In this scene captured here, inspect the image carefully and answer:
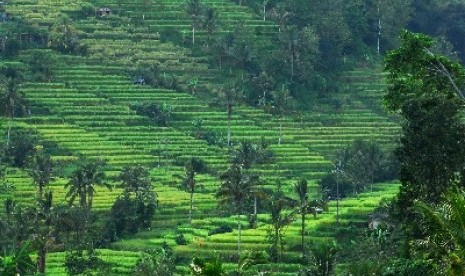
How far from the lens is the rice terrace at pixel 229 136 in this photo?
50.8 metres

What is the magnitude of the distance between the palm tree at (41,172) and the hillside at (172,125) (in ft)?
4.30

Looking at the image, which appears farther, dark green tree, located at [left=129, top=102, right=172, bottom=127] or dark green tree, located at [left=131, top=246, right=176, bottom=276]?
dark green tree, located at [left=129, top=102, right=172, bottom=127]

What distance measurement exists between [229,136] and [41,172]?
24.3 m

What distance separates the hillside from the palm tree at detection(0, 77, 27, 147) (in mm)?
1265

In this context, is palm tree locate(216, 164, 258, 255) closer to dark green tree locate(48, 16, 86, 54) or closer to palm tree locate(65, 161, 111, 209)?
palm tree locate(65, 161, 111, 209)

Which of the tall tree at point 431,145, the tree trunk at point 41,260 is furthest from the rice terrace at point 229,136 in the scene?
the tree trunk at point 41,260

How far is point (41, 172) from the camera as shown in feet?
287

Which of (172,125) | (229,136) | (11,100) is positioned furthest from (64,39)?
(229,136)

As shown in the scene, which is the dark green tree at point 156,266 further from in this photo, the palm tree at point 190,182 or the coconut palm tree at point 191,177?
the coconut palm tree at point 191,177

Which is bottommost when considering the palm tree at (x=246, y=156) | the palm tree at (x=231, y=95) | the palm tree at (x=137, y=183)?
the palm tree at (x=137, y=183)

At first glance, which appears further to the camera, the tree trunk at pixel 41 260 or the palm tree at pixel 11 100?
the palm tree at pixel 11 100

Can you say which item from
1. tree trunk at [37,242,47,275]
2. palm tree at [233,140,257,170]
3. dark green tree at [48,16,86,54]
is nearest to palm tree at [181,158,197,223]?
Answer: palm tree at [233,140,257,170]

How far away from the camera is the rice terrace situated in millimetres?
50750

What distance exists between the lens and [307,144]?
356 ft
